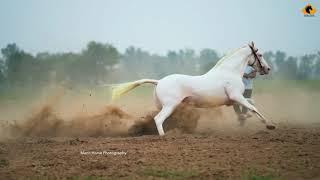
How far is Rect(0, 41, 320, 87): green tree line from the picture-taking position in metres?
21.3

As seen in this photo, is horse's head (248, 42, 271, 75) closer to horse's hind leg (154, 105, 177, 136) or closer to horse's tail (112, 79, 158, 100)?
horse's hind leg (154, 105, 177, 136)

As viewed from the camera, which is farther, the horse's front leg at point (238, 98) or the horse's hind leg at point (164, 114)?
the horse's front leg at point (238, 98)

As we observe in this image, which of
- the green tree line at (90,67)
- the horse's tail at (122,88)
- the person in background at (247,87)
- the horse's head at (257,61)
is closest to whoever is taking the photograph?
the horse's tail at (122,88)

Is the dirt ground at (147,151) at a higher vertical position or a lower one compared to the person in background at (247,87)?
lower

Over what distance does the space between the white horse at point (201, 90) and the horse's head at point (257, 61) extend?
545 millimetres

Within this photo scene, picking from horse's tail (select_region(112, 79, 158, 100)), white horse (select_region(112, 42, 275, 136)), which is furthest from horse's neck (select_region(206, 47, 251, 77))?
horse's tail (select_region(112, 79, 158, 100))

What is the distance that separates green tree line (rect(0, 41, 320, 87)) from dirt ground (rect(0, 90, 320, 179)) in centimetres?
1136

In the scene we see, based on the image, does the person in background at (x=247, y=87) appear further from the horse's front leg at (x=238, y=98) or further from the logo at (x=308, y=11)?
the logo at (x=308, y=11)

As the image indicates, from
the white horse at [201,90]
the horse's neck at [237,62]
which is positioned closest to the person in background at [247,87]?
the horse's neck at [237,62]

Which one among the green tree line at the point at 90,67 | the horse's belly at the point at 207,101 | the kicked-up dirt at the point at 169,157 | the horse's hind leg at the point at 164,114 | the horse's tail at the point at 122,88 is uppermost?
the green tree line at the point at 90,67

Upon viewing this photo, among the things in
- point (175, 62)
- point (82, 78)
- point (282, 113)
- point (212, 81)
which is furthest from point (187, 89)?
point (175, 62)

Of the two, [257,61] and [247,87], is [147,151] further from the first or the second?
[247,87]

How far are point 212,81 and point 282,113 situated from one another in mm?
7211

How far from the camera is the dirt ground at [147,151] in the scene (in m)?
5.95
